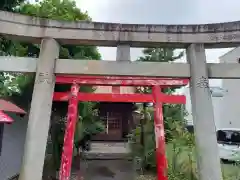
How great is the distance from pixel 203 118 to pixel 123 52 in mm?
2455

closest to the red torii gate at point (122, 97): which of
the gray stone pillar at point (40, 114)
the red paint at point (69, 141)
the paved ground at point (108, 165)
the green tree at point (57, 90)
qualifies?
the red paint at point (69, 141)

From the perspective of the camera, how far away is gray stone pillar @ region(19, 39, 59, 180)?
18.6ft

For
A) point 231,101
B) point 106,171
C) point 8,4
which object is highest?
point 8,4

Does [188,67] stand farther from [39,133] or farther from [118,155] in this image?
[118,155]

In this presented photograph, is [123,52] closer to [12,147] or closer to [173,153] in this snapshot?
[173,153]

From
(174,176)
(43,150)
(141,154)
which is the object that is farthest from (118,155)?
(43,150)

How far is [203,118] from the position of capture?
6.00 meters

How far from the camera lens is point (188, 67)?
6.33 meters

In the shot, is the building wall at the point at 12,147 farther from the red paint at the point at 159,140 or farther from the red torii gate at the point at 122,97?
the red paint at the point at 159,140

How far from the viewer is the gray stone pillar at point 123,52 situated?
6359 millimetres

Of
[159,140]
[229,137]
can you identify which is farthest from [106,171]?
[159,140]

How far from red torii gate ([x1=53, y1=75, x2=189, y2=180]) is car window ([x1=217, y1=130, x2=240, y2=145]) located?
6136mm

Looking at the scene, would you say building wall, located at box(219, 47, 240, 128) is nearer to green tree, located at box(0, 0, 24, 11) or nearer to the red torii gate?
the red torii gate

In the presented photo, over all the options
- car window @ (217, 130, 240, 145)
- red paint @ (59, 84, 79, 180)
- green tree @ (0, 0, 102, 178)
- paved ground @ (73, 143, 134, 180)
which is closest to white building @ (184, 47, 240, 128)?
car window @ (217, 130, 240, 145)
